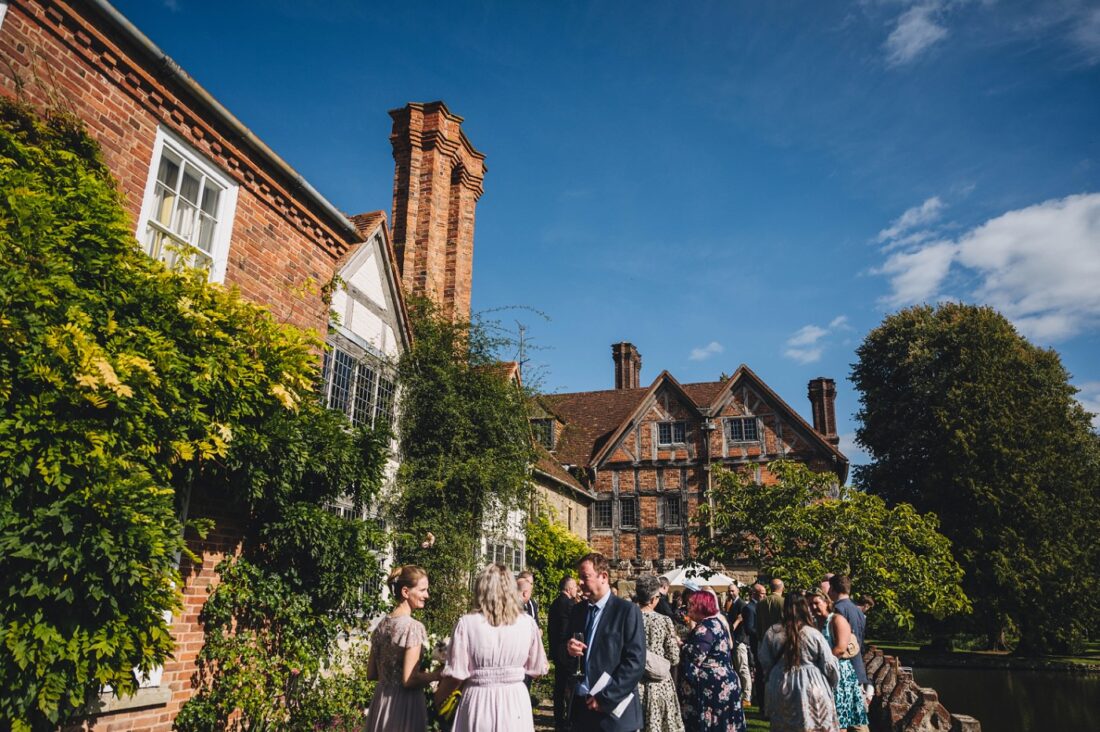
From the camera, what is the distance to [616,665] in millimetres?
4965

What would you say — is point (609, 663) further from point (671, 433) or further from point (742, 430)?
point (671, 433)

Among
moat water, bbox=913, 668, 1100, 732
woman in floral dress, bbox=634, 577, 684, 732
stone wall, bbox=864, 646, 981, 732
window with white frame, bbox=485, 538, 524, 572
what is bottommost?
moat water, bbox=913, 668, 1100, 732

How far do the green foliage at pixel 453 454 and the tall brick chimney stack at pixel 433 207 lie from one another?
173 centimetres

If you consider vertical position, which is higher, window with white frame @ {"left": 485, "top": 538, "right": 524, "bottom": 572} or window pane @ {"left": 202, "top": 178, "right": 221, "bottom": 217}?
window pane @ {"left": 202, "top": 178, "right": 221, "bottom": 217}

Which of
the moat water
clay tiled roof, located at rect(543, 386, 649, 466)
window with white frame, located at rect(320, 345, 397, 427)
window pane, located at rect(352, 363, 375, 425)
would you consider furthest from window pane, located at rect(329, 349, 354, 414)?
clay tiled roof, located at rect(543, 386, 649, 466)

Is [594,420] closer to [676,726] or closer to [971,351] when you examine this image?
[971,351]

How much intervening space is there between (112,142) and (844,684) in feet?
31.4

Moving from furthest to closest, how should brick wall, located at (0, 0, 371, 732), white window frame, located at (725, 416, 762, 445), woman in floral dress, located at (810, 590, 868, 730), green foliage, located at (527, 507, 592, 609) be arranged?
1. white window frame, located at (725, 416, 762, 445)
2. green foliage, located at (527, 507, 592, 609)
3. woman in floral dress, located at (810, 590, 868, 730)
4. brick wall, located at (0, 0, 371, 732)

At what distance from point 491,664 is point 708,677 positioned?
2536 millimetres

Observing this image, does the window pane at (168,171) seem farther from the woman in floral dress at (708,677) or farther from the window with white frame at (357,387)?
the woman in floral dress at (708,677)

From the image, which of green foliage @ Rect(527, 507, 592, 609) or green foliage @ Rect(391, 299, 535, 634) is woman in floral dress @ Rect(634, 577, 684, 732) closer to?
green foliage @ Rect(391, 299, 535, 634)

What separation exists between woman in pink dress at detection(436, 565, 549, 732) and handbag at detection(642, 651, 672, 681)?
1515 millimetres

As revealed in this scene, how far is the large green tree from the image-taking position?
26453 millimetres

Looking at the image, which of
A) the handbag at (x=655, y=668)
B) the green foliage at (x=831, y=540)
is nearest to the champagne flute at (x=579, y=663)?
the handbag at (x=655, y=668)
